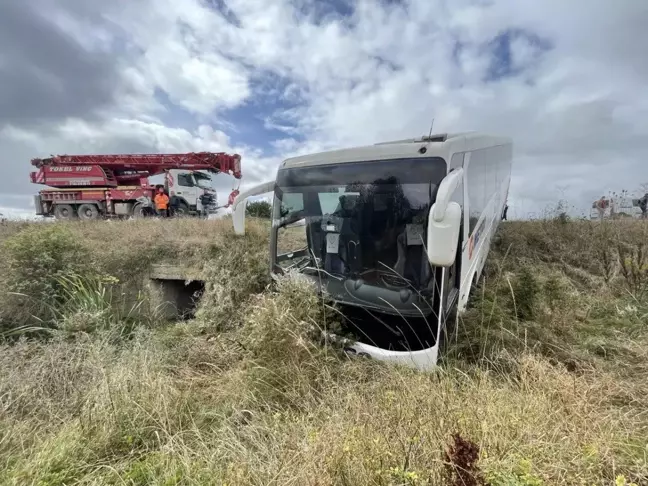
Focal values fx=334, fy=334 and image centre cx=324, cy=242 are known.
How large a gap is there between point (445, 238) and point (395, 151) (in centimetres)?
128

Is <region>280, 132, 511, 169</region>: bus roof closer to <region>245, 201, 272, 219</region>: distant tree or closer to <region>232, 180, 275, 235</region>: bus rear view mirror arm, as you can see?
<region>232, 180, 275, 235</region>: bus rear view mirror arm

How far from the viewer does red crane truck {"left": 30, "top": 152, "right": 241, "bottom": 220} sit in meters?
17.3

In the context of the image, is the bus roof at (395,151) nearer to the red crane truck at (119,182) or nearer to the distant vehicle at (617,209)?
the distant vehicle at (617,209)

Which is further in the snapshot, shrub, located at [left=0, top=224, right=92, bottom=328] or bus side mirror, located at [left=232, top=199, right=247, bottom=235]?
shrub, located at [left=0, top=224, right=92, bottom=328]

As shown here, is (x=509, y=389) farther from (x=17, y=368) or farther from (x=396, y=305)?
(x=17, y=368)

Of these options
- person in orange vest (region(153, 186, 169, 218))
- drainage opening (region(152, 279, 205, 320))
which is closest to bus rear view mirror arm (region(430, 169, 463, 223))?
drainage opening (region(152, 279, 205, 320))

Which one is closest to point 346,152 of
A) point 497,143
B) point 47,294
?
point 497,143

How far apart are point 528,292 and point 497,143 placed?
341cm

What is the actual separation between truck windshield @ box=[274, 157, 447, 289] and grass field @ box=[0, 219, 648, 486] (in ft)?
2.22

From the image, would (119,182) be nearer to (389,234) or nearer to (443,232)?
(389,234)

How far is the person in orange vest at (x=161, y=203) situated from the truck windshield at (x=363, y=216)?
13.4 m

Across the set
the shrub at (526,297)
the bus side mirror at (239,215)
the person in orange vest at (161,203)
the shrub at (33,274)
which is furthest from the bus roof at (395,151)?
the person in orange vest at (161,203)

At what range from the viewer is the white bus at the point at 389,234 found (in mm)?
2955

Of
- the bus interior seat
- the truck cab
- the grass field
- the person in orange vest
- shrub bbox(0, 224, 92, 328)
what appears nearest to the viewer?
the grass field
